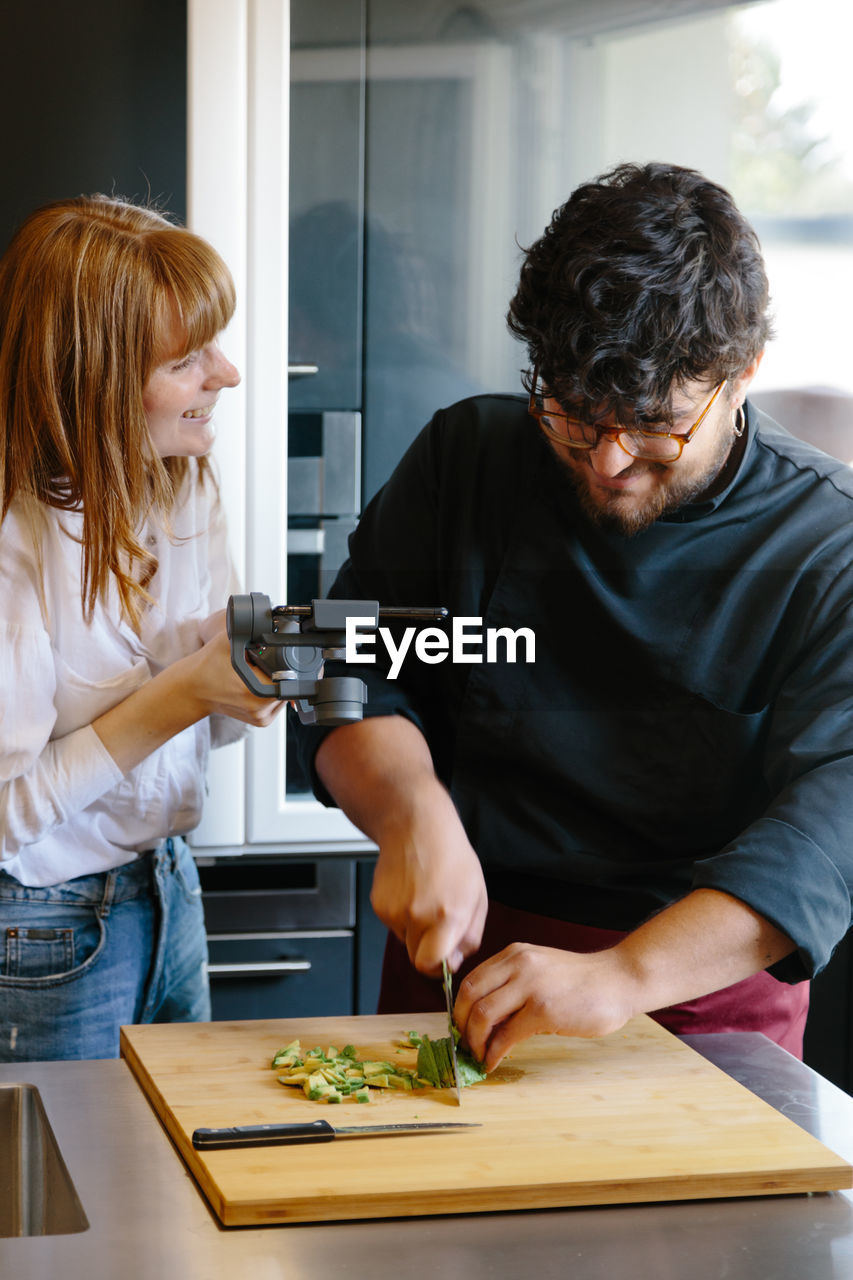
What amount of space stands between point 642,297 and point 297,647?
32 centimetres

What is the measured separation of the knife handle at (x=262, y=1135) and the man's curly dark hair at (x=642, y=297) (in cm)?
47

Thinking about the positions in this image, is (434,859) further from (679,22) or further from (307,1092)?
(679,22)

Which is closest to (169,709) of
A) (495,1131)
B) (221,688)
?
(221,688)

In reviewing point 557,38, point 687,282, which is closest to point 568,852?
point 687,282

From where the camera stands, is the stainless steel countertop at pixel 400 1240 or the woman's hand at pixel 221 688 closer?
the stainless steel countertop at pixel 400 1240

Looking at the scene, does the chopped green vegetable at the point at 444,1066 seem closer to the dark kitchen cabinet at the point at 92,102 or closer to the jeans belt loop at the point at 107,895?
the jeans belt loop at the point at 107,895

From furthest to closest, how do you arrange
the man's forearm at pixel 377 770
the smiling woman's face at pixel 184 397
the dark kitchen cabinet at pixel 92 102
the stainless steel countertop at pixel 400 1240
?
the dark kitchen cabinet at pixel 92 102 → the smiling woman's face at pixel 184 397 → the man's forearm at pixel 377 770 → the stainless steel countertop at pixel 400 1240

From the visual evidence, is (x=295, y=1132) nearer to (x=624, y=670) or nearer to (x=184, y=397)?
(x=624, y=670)

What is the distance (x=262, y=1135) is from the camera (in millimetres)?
695

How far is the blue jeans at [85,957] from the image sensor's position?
40.3 inches

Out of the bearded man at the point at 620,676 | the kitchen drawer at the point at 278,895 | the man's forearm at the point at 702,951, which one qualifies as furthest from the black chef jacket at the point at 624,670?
the kitchen drawer at the point at 278,895

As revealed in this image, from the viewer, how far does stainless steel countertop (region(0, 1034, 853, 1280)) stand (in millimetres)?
597

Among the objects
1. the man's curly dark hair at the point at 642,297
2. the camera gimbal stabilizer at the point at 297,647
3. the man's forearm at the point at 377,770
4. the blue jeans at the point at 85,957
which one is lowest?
the blue jeans at the point at 85,957
